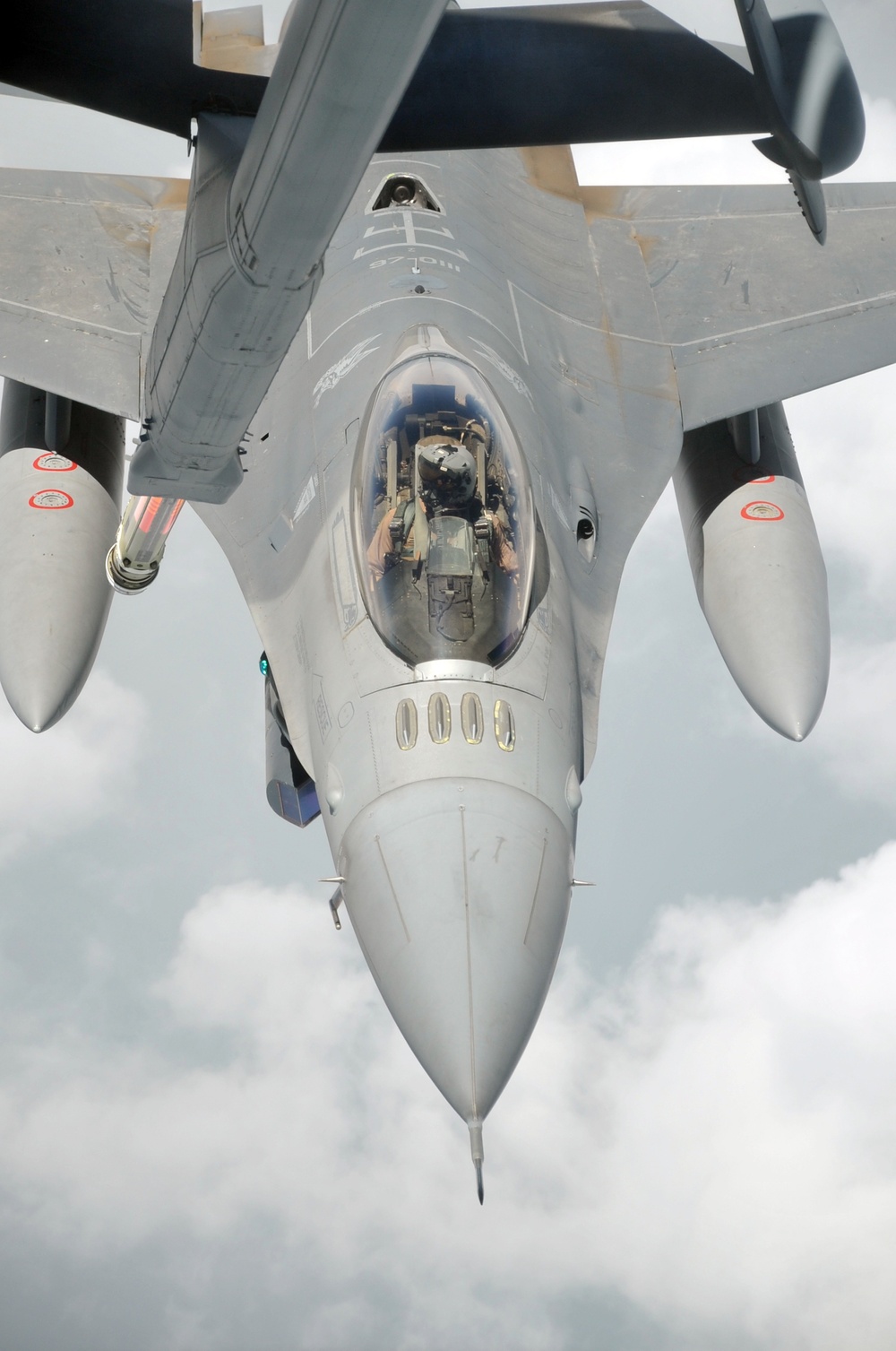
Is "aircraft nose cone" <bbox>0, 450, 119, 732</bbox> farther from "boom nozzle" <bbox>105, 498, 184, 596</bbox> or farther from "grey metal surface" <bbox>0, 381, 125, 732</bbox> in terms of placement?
"boom nozzle" <bbox>105, 498, 184, 596</bbox>

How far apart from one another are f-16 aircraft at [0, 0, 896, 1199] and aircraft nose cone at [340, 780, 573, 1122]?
2 centimetres

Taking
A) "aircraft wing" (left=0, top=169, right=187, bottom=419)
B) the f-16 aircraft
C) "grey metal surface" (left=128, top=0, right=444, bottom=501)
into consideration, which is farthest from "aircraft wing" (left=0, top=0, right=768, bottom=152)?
"aircraft wing" (left=0, top=169, right=187, bottom=419)

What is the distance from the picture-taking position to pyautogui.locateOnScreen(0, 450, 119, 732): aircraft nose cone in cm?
1043

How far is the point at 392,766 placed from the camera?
7984 millimetres

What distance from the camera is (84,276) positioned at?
12688 mm

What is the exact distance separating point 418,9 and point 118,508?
869 cm

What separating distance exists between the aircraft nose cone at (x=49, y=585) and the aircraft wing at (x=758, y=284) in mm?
5237

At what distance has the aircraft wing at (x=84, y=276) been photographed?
37.9 feet

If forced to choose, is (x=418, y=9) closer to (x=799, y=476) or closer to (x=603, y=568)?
(x=603, y=568)

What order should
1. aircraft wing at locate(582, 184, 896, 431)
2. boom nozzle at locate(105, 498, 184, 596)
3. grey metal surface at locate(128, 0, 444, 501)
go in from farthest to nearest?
aircraft wing at locate(582, 184, 896, 431) < boom nozzle at locate(105, 498, 184, 596) < grey metal surface at locate(128, 0, 444, 501)

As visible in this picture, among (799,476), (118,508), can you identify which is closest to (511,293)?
(799,476)

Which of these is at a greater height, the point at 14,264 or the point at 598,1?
the point at 14,264

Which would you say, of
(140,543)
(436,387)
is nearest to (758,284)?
(436,387)

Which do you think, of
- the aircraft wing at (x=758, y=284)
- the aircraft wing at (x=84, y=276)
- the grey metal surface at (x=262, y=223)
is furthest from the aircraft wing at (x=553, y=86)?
the aircraft wing at (x=758, y=284)
